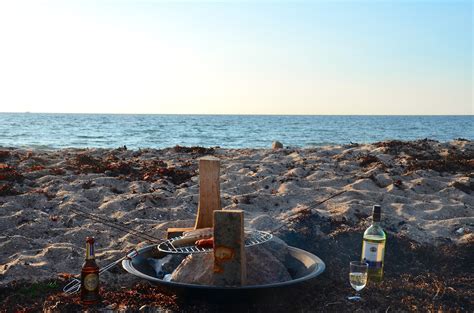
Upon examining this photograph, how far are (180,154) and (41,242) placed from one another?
6954mm

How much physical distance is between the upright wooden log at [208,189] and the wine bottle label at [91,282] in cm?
125

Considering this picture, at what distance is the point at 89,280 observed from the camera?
13.9 ft

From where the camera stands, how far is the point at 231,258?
3.93 meters

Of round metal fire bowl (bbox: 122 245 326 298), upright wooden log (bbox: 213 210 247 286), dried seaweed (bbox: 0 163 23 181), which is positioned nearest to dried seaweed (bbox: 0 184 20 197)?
dried seaweed (bbox: 0 163 23 181)

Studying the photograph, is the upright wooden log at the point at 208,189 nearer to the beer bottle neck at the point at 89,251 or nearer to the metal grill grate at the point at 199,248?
the metal grill grate at the point at 199,248

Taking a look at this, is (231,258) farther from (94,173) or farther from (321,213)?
(94,173)

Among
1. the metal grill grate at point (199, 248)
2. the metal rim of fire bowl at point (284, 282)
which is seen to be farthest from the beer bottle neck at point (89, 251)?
the metal grill grate at point (199, 248)

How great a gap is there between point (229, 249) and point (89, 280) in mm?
1284

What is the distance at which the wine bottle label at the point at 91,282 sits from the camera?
4238mm

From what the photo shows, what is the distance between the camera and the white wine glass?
4387 millimetres

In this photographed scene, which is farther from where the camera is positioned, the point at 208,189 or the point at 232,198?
the point at 232,198

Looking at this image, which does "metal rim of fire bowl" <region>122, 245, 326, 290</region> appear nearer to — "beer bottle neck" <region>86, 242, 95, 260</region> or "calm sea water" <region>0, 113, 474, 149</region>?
"beer bottle neck" <region>86, 242, 95, 260</region>

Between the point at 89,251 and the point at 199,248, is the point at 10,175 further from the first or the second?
the point at 199,248

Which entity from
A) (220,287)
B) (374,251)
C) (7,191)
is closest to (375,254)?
(374,251)
